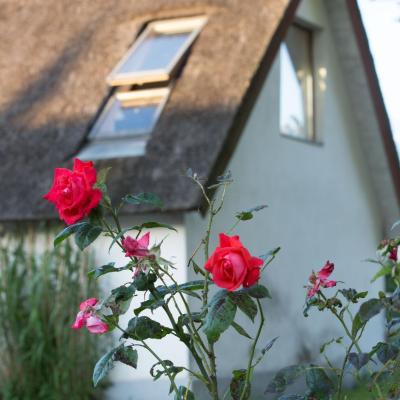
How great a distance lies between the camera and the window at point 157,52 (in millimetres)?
7266

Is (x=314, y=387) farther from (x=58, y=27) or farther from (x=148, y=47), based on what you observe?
(x=58, y=27)

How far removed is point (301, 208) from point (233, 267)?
6516mm

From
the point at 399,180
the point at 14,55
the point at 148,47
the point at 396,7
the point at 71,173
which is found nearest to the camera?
the point at 71,173

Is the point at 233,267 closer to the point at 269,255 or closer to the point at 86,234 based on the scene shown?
the point at 269,255

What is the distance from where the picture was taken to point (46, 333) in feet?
22.4

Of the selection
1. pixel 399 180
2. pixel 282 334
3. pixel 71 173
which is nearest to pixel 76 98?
pixel 282 334

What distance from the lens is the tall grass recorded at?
6715 millimetres

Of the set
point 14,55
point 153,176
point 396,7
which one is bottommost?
point 153,176

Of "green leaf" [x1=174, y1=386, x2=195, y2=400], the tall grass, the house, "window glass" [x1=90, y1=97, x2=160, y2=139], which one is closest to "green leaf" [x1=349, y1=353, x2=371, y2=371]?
"green leaf" [x1=174, y1=386, x2=195, y2=400]

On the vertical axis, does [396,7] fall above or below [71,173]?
above

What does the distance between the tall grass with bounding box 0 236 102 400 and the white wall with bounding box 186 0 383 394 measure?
37.0 inches

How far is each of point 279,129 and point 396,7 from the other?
9.67 ft

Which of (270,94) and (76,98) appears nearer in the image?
(76,98)

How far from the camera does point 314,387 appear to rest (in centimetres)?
220
